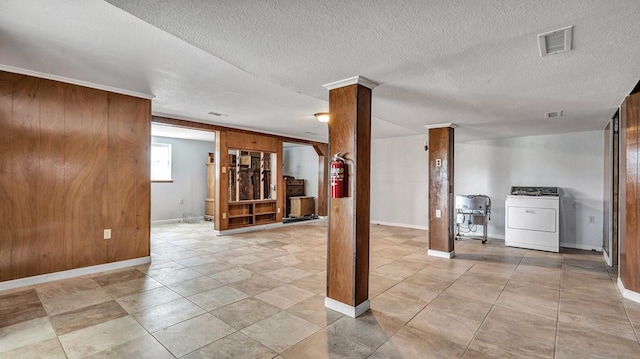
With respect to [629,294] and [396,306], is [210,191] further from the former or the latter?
[629,294]

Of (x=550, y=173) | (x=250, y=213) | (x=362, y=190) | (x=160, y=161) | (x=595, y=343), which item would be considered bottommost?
(x=595, y=343)

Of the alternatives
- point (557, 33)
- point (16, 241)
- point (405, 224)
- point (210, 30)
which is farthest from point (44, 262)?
point (405, 224)

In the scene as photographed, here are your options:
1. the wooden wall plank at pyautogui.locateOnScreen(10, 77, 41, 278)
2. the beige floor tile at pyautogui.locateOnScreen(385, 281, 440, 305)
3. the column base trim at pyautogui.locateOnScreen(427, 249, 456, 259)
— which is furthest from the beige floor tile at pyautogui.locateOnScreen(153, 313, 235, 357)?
the column base trim at pyautogui.locateOnScreen(427, 249, 456, 259)

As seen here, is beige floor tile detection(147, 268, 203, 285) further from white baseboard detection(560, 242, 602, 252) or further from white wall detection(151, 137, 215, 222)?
white baseboard detection(560, 242, 602, 252)

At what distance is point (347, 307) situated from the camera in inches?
110

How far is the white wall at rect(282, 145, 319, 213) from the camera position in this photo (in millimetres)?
10617

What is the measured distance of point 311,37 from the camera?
201 cm

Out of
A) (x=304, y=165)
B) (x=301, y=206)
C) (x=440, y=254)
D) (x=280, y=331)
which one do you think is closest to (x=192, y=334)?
(x=280, y=331)

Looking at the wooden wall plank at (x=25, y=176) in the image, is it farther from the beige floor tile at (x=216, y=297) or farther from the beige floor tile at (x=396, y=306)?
the beige floor tile at (x=396, y=306)

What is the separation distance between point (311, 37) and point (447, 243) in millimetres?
4126

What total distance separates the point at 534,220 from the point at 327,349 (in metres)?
5.12

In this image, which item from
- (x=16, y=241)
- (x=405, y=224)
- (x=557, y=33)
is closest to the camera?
(x=557, y=33)

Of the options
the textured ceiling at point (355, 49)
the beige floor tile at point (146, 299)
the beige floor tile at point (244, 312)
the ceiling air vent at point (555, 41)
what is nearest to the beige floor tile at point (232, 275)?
the beige floor tile at point (146, 299)

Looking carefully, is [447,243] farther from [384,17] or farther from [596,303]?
[384,17]
